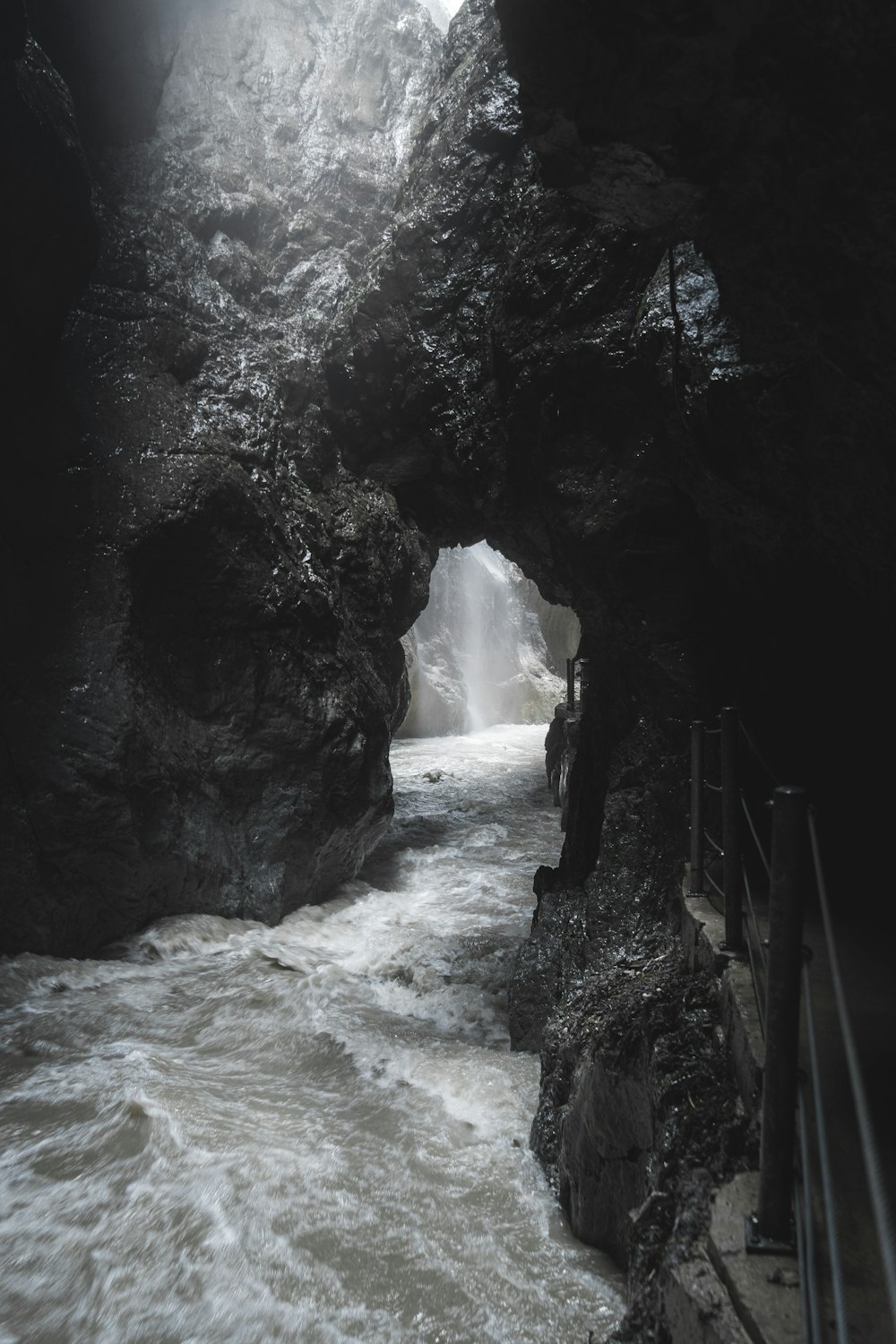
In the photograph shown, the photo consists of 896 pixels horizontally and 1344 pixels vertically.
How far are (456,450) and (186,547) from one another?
9.51 ft

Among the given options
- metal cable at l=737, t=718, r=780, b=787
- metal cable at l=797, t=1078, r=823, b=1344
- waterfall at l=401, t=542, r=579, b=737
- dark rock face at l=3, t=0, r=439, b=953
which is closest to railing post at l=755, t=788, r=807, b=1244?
metal cable at l=797, t=1078, r=823, b=1344

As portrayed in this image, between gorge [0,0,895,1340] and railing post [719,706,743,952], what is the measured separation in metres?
0.33

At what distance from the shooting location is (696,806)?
3.67 m

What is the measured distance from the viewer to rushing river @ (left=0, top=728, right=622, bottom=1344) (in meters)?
2.94

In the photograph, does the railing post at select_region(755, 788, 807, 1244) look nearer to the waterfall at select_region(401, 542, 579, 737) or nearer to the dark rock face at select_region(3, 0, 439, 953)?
the dark rock face at select_region(3, 0, 439, 953)

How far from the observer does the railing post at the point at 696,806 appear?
359cm

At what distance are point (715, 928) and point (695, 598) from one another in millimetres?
3373

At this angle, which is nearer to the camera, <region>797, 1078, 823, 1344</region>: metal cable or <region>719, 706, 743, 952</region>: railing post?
<region>797, 1078, 823, 1344</region>: metal cable

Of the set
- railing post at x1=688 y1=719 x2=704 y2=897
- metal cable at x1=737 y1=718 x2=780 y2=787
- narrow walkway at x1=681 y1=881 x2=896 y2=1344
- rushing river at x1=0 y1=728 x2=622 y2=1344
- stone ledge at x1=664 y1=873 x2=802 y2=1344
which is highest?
metal cable at x1=737 y1=718 x2=780 y2=787

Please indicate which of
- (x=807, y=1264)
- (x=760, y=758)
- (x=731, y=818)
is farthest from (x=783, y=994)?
(x=760, y=758)

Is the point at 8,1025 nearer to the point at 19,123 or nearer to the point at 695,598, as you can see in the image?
the point at 695,598

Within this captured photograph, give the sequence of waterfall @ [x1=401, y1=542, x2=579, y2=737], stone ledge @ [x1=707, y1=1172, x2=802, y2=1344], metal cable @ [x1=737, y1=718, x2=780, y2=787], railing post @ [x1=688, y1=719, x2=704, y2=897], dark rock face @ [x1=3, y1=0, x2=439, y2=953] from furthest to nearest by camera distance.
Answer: waterfall @ [x1=401, y1=542, x2=579, y2=737], dark rock face @ [x1=3, y1=0, x2=439, y2=953], railing post @ [x1=688, y1=719, x2=704, y2=897], metal cable @ [x1=737, y1=718, x2=780, y2=787], stone ledge @ [x1=707, y1=1172, x2=802, y2=1344]

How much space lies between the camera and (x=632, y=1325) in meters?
2.03

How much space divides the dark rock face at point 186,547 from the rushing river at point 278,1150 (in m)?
0.88
